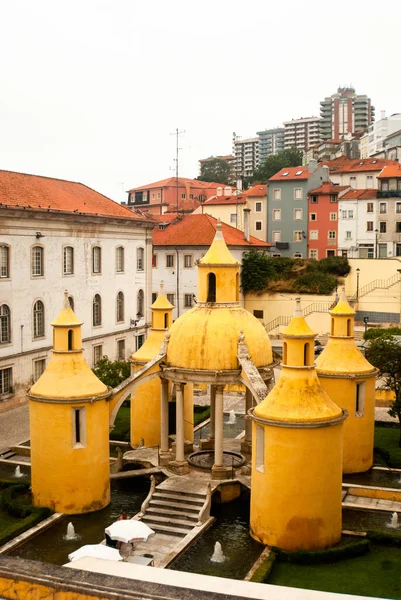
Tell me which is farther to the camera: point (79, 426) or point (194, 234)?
point (194, 234)

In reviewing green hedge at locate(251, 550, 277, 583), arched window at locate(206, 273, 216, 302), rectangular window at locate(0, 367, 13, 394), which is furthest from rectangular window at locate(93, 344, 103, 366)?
green hedge at locate(251, 550, 277, 583)

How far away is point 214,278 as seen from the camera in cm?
2669

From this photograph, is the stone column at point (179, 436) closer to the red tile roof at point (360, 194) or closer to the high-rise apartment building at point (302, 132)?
the red tile roof at point (360, 194)

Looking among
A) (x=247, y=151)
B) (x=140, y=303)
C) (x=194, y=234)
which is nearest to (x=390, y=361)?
(x=140, y=303)

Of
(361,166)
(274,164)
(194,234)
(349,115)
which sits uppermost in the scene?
(349,115)

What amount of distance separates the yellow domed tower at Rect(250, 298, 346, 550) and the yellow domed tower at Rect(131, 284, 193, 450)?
9.35 meters

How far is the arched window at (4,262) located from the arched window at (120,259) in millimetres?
12385

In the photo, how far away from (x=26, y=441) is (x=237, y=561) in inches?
603

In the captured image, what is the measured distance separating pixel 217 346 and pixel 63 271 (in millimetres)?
22560

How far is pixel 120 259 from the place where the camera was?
5216cm

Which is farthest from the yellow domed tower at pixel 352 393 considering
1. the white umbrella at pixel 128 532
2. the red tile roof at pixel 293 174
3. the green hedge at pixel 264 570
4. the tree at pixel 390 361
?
the red tile roof at pixel 293 174

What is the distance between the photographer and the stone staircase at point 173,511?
74.0 ft

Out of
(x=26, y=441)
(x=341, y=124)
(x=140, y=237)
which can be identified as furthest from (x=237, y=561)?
(x=341, y=124)

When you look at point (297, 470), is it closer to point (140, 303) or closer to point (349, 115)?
point (140, 303)
